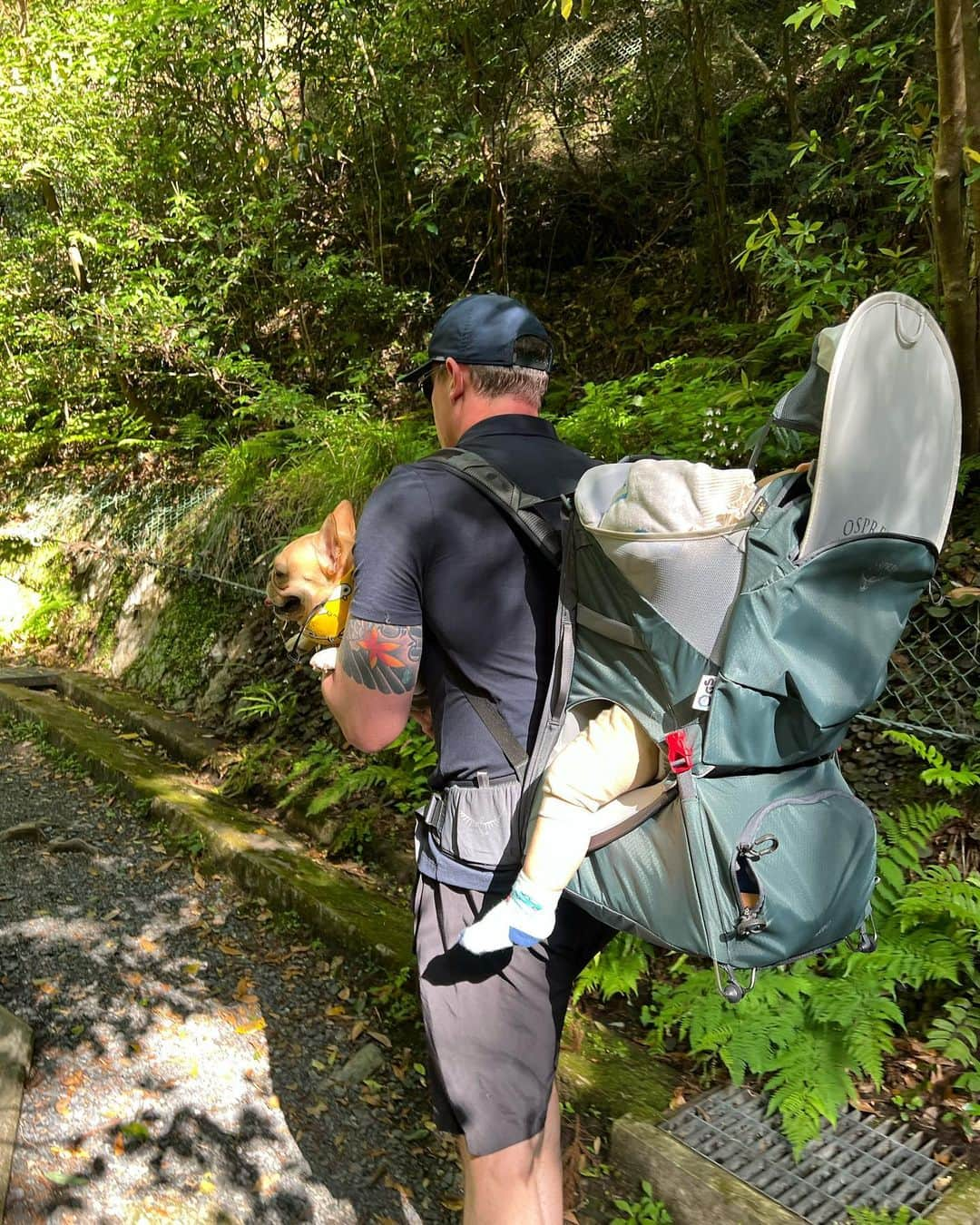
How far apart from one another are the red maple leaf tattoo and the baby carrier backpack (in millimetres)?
405

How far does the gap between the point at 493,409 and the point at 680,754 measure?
0.93m

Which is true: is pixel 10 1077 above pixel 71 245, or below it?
below

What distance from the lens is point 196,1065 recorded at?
335cm

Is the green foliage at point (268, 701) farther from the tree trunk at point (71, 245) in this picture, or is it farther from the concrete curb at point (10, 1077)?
the tree trunk at point (71, 245)

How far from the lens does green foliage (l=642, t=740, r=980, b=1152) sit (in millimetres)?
2803

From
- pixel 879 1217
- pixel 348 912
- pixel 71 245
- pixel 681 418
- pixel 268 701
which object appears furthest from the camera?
pixel 71 245

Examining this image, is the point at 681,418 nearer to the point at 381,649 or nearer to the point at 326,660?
the point at 326,660

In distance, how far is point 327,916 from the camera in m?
4.17

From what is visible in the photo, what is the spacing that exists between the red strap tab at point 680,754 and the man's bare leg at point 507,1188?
3.05ft

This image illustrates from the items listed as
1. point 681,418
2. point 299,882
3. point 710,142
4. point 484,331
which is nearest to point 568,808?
point 484,331

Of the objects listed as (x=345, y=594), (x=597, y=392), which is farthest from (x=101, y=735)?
(x=345, y=594)

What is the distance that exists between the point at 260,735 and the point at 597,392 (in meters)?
3.24

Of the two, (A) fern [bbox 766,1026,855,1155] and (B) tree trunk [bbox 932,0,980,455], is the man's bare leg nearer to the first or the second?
(A) fern [bbox 766,1026,855,1155]

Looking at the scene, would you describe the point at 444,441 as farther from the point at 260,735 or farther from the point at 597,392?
the point at 260,735
